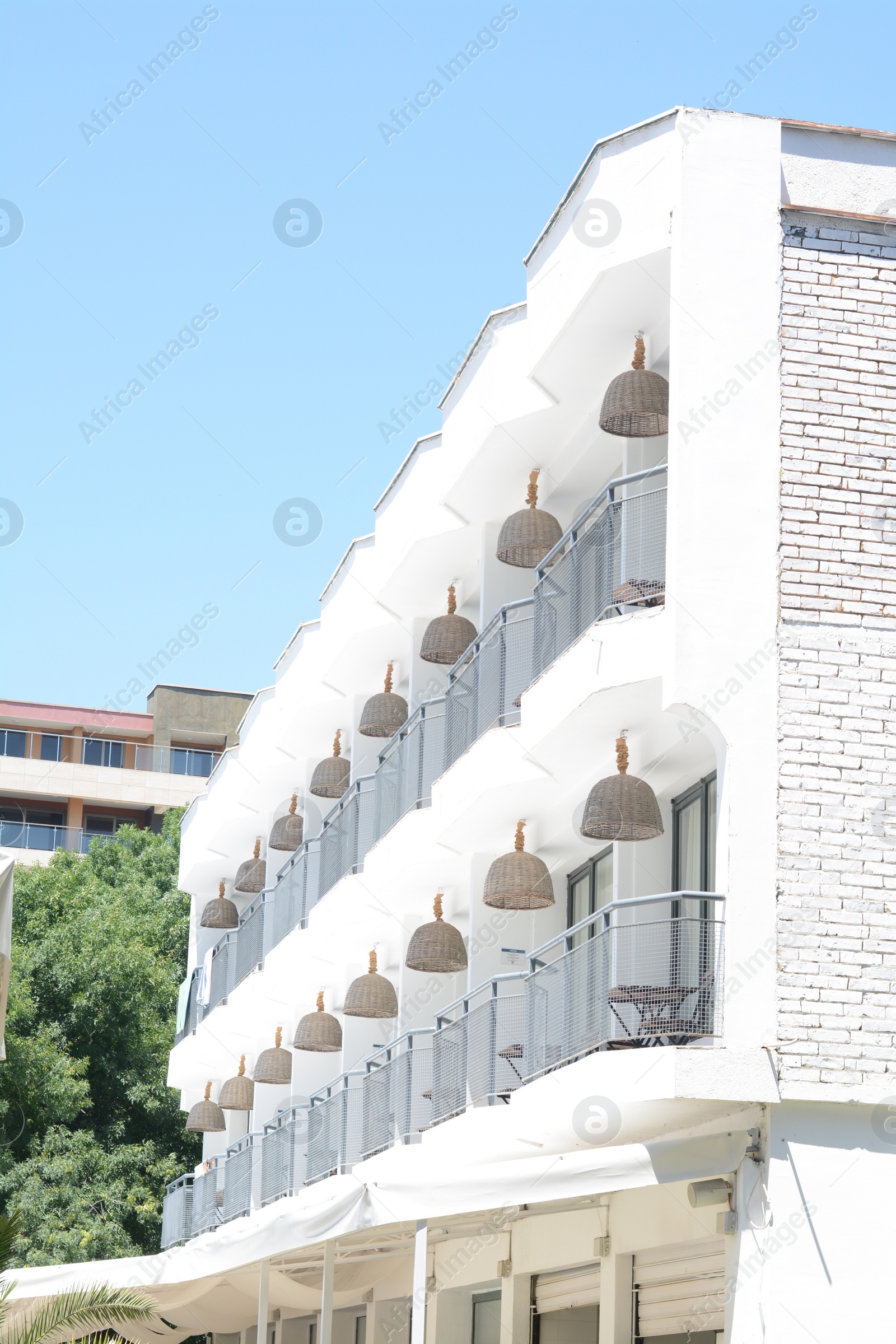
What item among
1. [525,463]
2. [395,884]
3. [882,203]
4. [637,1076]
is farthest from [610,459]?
[637,1076]

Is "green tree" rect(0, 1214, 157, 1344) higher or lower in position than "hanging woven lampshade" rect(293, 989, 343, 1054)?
lower

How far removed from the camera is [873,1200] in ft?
41.4

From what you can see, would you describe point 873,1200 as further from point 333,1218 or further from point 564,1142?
point 333,1218

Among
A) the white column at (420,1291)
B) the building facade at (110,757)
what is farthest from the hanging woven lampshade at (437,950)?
the building facade at (110,757)

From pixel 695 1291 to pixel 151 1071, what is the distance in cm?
2845

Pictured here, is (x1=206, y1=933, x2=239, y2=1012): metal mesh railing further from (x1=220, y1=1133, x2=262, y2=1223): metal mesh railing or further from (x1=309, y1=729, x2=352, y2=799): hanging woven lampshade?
(x1=309, y1=729, x2=352, y2=799): hanging woven lampshade

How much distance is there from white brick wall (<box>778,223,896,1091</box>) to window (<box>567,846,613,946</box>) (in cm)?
455

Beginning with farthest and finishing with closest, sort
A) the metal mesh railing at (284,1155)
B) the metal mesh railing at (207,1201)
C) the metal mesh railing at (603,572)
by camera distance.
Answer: the metal mesh railing at (207,1201)
the metal mesh railing at (284,1155)
the metal mesh railing at (603,572)

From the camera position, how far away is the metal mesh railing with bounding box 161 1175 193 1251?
31.2 meters

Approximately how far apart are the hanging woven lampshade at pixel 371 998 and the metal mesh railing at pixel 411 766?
5.89ft

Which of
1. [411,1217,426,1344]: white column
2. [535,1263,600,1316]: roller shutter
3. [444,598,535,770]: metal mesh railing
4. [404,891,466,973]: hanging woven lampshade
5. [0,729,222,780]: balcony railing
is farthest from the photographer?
[0,729,222,780]: balcony railing

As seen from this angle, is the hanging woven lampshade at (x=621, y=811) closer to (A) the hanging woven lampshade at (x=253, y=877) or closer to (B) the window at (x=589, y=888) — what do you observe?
(B) the window at (x=589, y=888)

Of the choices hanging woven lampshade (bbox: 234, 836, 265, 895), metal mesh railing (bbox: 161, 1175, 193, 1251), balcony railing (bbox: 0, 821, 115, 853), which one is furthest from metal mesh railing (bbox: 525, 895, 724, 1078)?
balcony railing (bbox: 0, 821, 115, 853)

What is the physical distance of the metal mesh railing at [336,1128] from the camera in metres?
21.5
